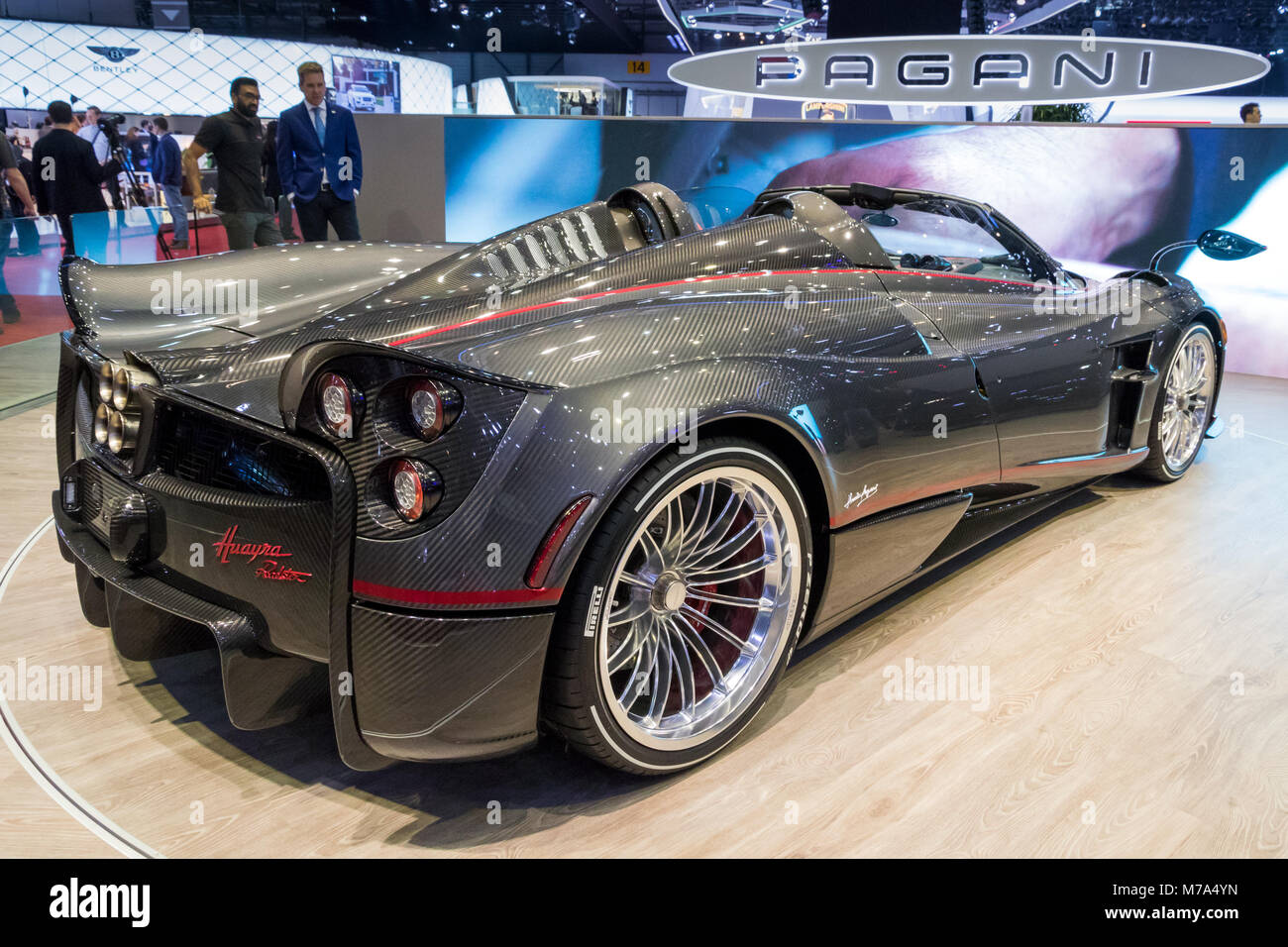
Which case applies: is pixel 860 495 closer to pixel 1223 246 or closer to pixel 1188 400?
pixel 1188 400

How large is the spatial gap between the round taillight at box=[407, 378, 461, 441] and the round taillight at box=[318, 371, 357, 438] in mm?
100

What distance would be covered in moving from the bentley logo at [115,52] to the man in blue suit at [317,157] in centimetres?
725

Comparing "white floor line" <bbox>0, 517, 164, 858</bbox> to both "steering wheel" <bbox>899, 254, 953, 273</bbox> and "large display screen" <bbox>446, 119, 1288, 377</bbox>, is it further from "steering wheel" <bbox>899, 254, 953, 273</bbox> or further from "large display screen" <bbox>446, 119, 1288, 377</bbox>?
"large display screen" <bbox>446, 119, 1288, 377</bbox>

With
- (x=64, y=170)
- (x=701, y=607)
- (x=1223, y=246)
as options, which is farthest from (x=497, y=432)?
(x=1223, y=246)

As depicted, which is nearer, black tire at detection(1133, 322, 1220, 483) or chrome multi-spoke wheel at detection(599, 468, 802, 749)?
chrome multi-spoke wheel at detection(599, 468, 802, 749)

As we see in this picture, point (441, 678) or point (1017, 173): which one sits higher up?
point (1017, 173)

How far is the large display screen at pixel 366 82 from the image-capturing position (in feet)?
44.1

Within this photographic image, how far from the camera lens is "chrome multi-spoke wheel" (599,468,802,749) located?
1876 millimetres

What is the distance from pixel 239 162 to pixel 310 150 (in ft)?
1.45

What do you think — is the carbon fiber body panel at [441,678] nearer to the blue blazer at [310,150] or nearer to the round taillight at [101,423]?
the round taillight at [101,423]

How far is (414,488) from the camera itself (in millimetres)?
1540

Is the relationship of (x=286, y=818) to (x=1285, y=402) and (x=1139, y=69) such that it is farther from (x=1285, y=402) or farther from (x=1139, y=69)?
(x=1139, y=69)

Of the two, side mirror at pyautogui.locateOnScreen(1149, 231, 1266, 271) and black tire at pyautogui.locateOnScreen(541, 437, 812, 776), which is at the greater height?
side mirror at pyautogui.locateOnScreen(1149, 231, 1266, 271)

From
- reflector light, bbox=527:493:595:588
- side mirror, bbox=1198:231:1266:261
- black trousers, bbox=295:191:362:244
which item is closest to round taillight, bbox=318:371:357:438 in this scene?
reflector light, bbox=527:493:595:588
